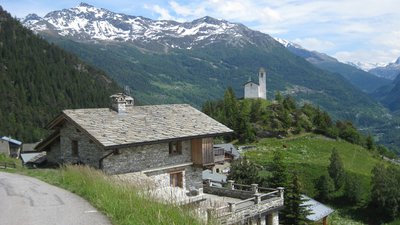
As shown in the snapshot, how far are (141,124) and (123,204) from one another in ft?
50.3

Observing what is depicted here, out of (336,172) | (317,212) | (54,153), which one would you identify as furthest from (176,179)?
(336,172)

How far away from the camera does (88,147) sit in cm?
2520

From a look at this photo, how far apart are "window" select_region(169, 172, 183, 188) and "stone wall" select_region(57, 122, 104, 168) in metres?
4.88

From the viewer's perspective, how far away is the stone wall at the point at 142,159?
24.2 meters

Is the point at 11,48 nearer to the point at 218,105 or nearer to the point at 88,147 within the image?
the point at 218,105

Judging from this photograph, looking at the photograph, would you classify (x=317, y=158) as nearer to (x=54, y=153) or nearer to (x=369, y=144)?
(x=369, y=144)

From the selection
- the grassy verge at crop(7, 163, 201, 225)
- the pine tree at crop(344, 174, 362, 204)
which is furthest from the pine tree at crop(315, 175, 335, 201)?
the grassy verge at crop(7, 163, 201, 225)

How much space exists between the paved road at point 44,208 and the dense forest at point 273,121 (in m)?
72.4

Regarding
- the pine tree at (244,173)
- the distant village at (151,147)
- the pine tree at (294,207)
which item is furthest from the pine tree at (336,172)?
the distant village at (151,147)

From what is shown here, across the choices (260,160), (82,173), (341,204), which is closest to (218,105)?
(260,160)

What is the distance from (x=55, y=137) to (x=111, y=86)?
15869 cm

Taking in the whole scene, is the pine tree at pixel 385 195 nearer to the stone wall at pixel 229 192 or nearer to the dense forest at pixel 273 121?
the dense forest at pixel 273 121

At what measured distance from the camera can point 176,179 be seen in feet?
91.9

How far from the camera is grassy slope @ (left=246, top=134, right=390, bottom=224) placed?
6303 cm
